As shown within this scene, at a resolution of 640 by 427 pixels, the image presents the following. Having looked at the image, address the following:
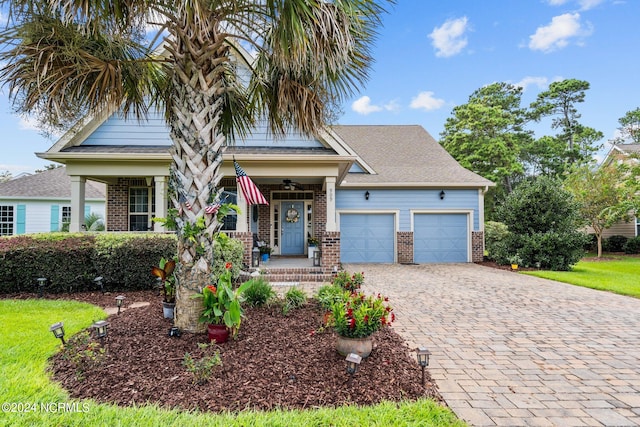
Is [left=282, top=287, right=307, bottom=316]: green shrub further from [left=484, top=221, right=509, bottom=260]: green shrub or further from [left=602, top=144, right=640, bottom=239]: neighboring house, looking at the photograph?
[left=602, top=144, right=640, bottom=239]: neighboring house

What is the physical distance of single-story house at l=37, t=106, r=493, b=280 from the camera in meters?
9.47

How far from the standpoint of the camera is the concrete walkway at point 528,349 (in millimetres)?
2762

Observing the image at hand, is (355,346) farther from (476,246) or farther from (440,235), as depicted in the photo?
(476,246)

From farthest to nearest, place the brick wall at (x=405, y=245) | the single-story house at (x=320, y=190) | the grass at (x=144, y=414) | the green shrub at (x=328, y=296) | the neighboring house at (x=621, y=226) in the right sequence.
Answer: the neighboring house at (x=621, y=226)
the brick wall at (x=405, y=245)
the single-story house at (x=320, y=190)
the green shrub at (x=328, y=296)
the grass at (x=144, y=414)

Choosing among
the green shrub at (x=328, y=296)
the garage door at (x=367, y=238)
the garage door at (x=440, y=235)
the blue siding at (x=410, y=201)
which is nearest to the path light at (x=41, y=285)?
the green shrub at (x=328, y=296)

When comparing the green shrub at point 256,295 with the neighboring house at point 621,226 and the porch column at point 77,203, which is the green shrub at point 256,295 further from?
the neighboring house at point 621,226

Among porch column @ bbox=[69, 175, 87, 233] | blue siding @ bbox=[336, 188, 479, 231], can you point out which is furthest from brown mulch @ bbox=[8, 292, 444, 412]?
blue siding @ bbox=[336, 188, 479, 231]

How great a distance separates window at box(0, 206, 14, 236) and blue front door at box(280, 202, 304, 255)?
16.0 metres

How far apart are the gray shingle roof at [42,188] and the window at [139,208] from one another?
9782mm

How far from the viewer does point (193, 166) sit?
3.84 metres

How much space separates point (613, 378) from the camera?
336 cm

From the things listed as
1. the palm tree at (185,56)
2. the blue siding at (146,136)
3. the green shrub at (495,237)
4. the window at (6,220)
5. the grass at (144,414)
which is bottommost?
the grass at (144,414)

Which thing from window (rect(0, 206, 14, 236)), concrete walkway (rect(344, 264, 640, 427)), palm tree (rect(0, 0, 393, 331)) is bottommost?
concrete walkway (rect(344, 264, 640, 427))

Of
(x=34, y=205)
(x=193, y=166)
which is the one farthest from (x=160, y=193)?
(x=34, y=205)
